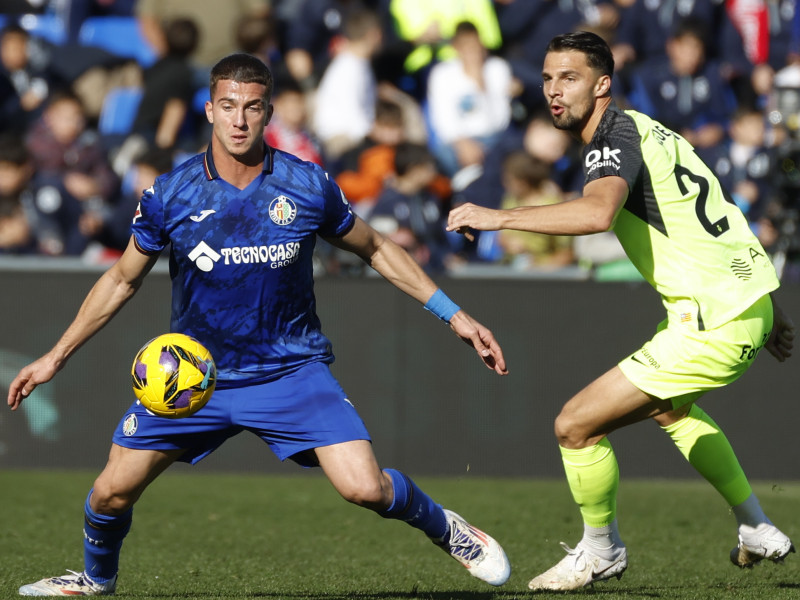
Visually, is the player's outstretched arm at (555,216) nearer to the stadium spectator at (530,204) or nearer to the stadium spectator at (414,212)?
the stadium spectator at (414,212)

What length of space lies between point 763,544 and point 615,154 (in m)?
2.23

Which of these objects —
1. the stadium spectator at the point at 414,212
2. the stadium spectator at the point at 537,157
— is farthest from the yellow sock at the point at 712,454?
the stadium spectator at the point at 537,157

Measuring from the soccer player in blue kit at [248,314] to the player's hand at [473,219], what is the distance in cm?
58

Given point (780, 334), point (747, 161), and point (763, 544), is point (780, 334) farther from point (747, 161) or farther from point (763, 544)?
point (747, 161)

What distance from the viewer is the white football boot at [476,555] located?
5.95 metres

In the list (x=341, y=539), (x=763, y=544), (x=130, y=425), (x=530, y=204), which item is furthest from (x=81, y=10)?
(x=763, y=544)

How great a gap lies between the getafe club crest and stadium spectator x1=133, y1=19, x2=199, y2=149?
291 inches

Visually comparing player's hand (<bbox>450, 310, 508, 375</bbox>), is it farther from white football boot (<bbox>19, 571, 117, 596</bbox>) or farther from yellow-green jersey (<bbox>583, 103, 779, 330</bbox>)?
white football boot (<bbox>19, 571, 117, 596</bbox>)

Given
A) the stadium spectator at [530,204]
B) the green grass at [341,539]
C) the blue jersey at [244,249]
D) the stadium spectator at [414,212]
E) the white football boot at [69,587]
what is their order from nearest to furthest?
the blue jersey at [244,249]
the white football boot at [69,587]
the green grass at [341,539]
the stadium spectator at [414,212]
the stadium spectator at [530,204]

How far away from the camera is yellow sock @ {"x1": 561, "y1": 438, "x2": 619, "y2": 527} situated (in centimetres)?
625

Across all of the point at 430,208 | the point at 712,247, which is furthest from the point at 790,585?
the point at 430,208

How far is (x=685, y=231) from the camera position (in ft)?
19.8

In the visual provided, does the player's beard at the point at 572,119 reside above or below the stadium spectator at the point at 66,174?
above

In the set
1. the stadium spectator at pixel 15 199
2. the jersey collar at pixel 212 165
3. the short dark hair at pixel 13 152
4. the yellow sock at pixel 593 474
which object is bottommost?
the yellow sock at pixel 593 474
